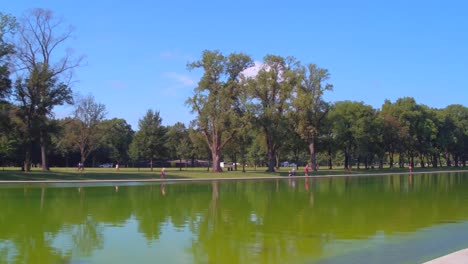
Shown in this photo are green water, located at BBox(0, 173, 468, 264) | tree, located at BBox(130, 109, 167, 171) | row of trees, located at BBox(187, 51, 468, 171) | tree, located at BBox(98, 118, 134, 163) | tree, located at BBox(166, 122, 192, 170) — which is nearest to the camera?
green water, located at BBox(0, 173, 468, 264)

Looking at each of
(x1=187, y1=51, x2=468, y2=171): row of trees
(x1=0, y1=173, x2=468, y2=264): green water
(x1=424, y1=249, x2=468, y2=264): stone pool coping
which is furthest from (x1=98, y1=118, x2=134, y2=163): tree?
(x1=424, y1=249, x2=468, y2=264): stone pool coping

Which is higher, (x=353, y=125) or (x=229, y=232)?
(x=353, y=125)

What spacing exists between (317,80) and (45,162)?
43.8 metres

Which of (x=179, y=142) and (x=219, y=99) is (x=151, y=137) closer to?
(x=219, y=99)

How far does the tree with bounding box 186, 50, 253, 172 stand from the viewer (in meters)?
66.2

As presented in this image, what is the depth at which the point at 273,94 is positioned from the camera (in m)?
71.6

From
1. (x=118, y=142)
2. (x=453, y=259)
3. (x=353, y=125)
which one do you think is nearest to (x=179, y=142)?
(x=118, y=142)

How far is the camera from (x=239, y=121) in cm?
6594

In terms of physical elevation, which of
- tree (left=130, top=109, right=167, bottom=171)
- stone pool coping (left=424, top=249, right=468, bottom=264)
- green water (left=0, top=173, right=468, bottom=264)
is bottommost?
green water (left=0, top=173, right=468, bottom=264)

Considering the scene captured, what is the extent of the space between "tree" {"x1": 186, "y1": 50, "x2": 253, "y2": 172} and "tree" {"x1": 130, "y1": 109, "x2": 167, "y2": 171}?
32.7 ft

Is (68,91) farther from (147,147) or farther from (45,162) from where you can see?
(147,147)

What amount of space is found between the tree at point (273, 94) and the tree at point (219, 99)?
2625mm

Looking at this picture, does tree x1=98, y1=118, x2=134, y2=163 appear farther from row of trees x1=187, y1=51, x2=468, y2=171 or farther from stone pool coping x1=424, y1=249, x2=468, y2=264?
stone pool coping x1=424, y1=249, x2=468, y2=264

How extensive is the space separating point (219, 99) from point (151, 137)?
15.8m
